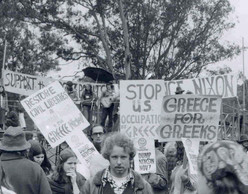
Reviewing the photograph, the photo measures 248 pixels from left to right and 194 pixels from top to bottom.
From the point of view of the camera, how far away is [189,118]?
6.23m

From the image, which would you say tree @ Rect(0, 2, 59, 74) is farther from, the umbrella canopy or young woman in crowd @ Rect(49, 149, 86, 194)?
young woman in crowd @ Rect(49, 149, 86, 194)

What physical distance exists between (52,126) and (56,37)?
67.5 ft

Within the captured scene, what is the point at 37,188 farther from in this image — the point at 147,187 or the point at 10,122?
the point at 10,122

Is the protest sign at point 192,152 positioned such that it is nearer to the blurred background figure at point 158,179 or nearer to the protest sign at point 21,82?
the blurred background figure at point 158,179

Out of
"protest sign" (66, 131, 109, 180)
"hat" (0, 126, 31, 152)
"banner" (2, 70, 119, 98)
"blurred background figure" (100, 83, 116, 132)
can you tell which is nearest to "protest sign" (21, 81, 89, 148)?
"protest sign" (66, 131, 109, 180)

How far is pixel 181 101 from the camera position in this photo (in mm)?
6469

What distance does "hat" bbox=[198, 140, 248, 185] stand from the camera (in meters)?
2.51

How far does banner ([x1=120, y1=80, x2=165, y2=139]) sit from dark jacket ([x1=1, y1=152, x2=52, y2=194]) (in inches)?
109

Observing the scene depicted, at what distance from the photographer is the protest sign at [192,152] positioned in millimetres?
5395

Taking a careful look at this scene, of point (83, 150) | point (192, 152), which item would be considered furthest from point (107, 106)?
point (192, 152)

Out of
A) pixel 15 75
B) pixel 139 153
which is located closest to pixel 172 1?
pixel 15 75

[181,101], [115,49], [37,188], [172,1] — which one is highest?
[172,1]

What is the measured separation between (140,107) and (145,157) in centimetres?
84

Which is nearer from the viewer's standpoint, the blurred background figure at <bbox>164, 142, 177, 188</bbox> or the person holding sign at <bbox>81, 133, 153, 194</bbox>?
the person holding sign at <bbox>81, 133, 153, 194</bbox>
